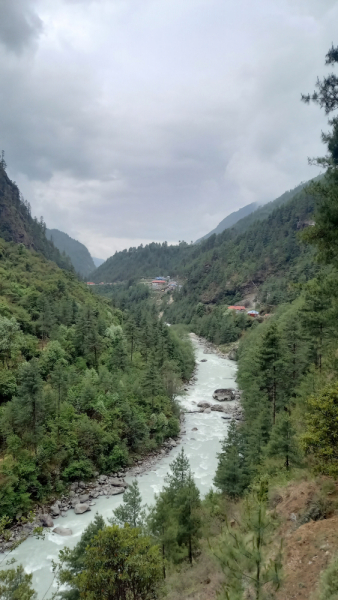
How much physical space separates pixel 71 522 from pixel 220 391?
32752 mm

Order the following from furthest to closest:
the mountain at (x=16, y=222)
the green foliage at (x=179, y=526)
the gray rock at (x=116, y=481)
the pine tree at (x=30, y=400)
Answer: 1. the mountain at (x=16, y=222)
2. the gray rock at (x=116, y=481)
3. the pine tree at (x=30, y=400)
4. the green foliage at (x=179, y=526)

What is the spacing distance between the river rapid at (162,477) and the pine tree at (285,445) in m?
11.4

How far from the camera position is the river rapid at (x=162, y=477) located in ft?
63.9

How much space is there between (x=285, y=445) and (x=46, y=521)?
61.1 ft

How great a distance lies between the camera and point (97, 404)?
34.8 metres

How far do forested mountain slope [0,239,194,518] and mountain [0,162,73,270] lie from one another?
63896 mm

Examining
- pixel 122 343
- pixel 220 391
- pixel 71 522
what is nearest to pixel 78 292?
pixel 122 343

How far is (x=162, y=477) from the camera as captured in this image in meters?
30.2

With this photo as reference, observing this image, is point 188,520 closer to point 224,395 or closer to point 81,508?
point 81,508

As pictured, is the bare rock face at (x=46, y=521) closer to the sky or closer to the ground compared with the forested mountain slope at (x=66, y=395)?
closer to the ground

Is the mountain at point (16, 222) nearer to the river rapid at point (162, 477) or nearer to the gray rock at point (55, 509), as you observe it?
the river rapid at point (162, 477)

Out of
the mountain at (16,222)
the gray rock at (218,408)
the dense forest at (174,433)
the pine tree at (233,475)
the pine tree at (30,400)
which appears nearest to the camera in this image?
the dense forest at (174,433)

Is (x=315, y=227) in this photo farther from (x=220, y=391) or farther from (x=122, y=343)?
(x=220, y=391)

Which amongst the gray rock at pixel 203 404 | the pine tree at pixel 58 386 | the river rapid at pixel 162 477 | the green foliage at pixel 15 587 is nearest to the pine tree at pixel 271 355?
the river rapid at pixel 162 477
